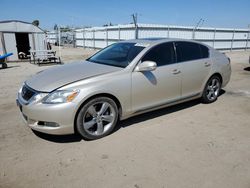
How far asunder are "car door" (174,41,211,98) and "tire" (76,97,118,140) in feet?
5.68

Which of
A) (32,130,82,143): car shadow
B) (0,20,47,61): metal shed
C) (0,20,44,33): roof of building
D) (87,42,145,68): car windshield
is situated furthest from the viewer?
(0,20,47,61): metal shed

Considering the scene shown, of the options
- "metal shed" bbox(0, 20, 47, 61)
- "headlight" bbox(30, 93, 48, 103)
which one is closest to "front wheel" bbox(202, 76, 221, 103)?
"headlight" bbox(30, 93, 48, 103)

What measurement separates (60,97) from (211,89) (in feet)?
12.2

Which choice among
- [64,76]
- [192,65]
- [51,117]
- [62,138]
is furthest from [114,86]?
[192,65]

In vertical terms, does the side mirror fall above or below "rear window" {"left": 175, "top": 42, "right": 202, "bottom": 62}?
below

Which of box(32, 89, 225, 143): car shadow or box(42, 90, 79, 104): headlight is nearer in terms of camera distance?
box(42, 90, 79, 104): headlight

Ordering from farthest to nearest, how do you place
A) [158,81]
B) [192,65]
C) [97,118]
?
[192,65]
[158,81]
[97,118]

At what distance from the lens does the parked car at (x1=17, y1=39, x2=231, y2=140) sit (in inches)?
122

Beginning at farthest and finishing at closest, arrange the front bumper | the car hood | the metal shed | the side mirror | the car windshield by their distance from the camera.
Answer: the metal shed < the car windshield < the side mirror < the car hood < the front bumper

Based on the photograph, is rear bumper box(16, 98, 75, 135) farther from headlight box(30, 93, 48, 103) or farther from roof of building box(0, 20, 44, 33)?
roof of building box(0, 20, 44, 33)

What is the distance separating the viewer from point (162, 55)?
4.11 metres

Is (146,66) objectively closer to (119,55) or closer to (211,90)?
(119,55)

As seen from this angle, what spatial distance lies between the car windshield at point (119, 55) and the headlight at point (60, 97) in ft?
3.60

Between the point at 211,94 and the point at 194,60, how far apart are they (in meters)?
1.16
